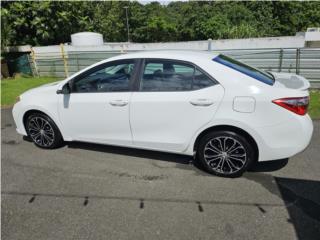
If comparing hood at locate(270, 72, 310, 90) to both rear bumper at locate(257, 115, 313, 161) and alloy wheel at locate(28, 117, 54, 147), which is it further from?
alloy wheel at locate(28, 117, 54, 147)

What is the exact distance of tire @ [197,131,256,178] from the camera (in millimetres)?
3660

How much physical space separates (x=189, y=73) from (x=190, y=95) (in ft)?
0.98

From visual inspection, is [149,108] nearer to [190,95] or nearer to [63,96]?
[190,95]

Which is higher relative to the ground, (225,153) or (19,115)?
(19,115)

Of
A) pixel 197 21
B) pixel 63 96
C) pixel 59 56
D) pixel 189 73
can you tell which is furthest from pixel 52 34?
pixel 197 21

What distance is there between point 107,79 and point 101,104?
0.38 meters

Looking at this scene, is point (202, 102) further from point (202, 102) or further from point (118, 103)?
point (118, 103)

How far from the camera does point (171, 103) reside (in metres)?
3.76

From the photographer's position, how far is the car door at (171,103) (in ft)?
12.0

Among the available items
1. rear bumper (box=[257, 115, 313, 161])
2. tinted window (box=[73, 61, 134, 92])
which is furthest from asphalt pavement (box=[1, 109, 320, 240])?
tinted window (box=[73, 61, 134, 92])

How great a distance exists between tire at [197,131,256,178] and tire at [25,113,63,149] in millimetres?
2412

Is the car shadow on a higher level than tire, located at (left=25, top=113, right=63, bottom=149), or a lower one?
lower

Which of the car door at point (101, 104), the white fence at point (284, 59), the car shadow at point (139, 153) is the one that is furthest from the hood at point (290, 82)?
the white fence at point (284, 59)

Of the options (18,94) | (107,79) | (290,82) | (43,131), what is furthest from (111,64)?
(18,94)
